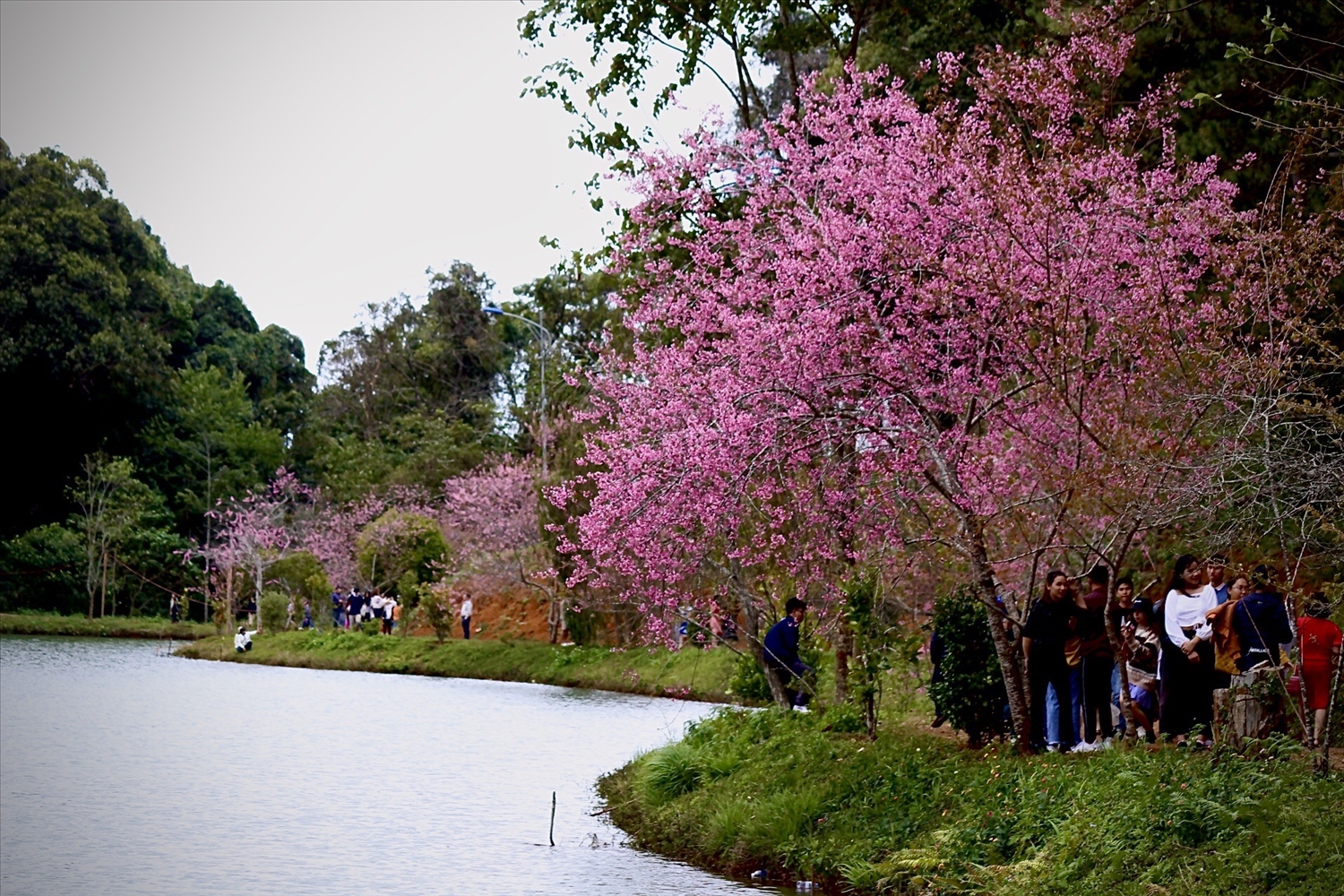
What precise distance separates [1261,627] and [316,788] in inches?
447

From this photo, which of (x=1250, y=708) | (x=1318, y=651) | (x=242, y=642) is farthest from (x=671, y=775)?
(x=242, y=642)

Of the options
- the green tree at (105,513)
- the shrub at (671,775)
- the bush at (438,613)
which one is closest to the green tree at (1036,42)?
the shrub at (671,775)

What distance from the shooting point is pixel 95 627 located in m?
52.1

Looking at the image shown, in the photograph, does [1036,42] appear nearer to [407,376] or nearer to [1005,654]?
[1005,654]

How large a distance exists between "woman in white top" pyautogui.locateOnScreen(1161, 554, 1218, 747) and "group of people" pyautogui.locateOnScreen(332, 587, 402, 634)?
3375cm

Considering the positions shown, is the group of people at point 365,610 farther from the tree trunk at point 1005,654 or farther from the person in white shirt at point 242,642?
the tree trunk at point 1005,654

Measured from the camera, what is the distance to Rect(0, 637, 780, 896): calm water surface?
42.7ft

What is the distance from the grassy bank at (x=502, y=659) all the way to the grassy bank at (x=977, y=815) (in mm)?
9908

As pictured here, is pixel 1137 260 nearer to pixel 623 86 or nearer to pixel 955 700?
pixel 955 700

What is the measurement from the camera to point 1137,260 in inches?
533

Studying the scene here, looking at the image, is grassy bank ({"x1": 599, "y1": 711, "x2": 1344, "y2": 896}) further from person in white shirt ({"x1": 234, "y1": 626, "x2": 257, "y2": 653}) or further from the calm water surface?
person in white shirt ({"x1": 234, "y1": 626, "x2": 257, "y2": 653})

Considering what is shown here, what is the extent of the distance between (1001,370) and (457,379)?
2026 inches

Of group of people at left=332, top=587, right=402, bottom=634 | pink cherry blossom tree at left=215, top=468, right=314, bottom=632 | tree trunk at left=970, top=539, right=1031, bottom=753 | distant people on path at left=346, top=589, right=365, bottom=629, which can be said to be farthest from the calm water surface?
pink cherry blossom tree at left=215, top=468, right=314, bottom=632

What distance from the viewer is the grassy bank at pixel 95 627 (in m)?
51.6
